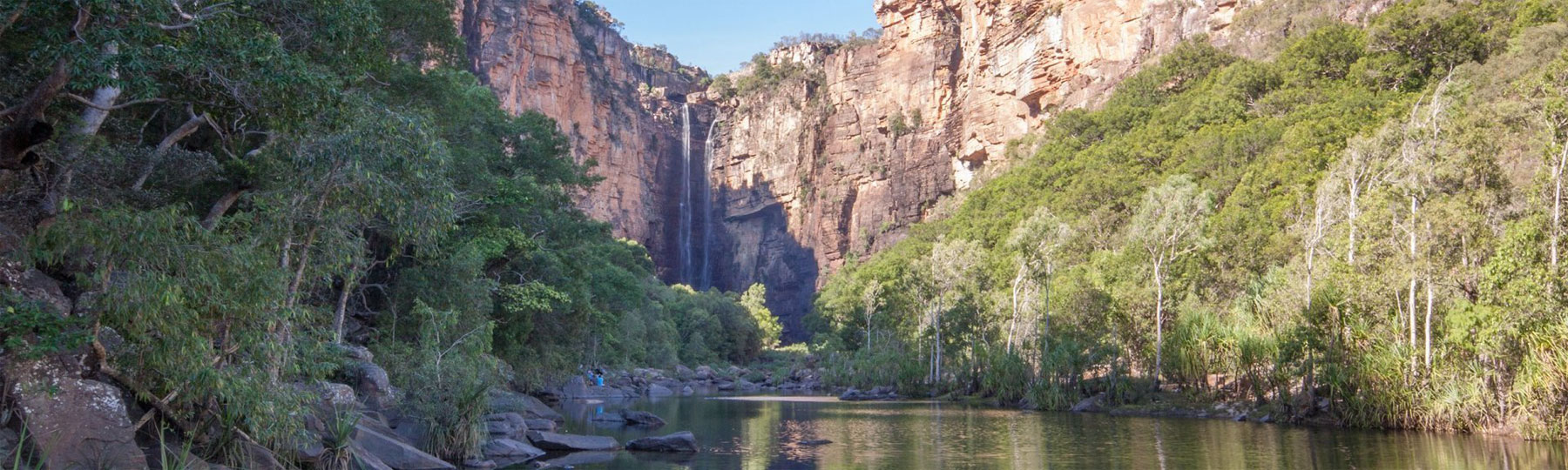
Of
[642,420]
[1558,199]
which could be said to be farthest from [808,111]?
[1558,199]

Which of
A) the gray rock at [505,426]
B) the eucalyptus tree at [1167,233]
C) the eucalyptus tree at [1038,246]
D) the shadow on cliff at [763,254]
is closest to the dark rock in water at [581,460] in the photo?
the gray rock at [505,426]

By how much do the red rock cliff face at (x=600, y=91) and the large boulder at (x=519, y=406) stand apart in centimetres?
5923

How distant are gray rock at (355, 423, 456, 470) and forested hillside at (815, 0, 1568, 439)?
21.1m

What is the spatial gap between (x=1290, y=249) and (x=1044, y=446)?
20.1m

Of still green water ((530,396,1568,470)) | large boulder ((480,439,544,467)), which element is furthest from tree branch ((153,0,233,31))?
still green water ((530,396,1568,470))

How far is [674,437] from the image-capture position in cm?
2092

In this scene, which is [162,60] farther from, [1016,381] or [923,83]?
[923,83]

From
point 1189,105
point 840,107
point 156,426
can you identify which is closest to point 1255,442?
point 156,426

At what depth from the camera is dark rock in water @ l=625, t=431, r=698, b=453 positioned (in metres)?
20.7

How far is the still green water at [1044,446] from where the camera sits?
17.8 meters

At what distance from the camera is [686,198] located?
384 ft

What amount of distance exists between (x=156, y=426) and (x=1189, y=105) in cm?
5774

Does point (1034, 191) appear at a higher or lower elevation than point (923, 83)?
lower

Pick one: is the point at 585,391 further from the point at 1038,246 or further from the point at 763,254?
the point at 763,254
